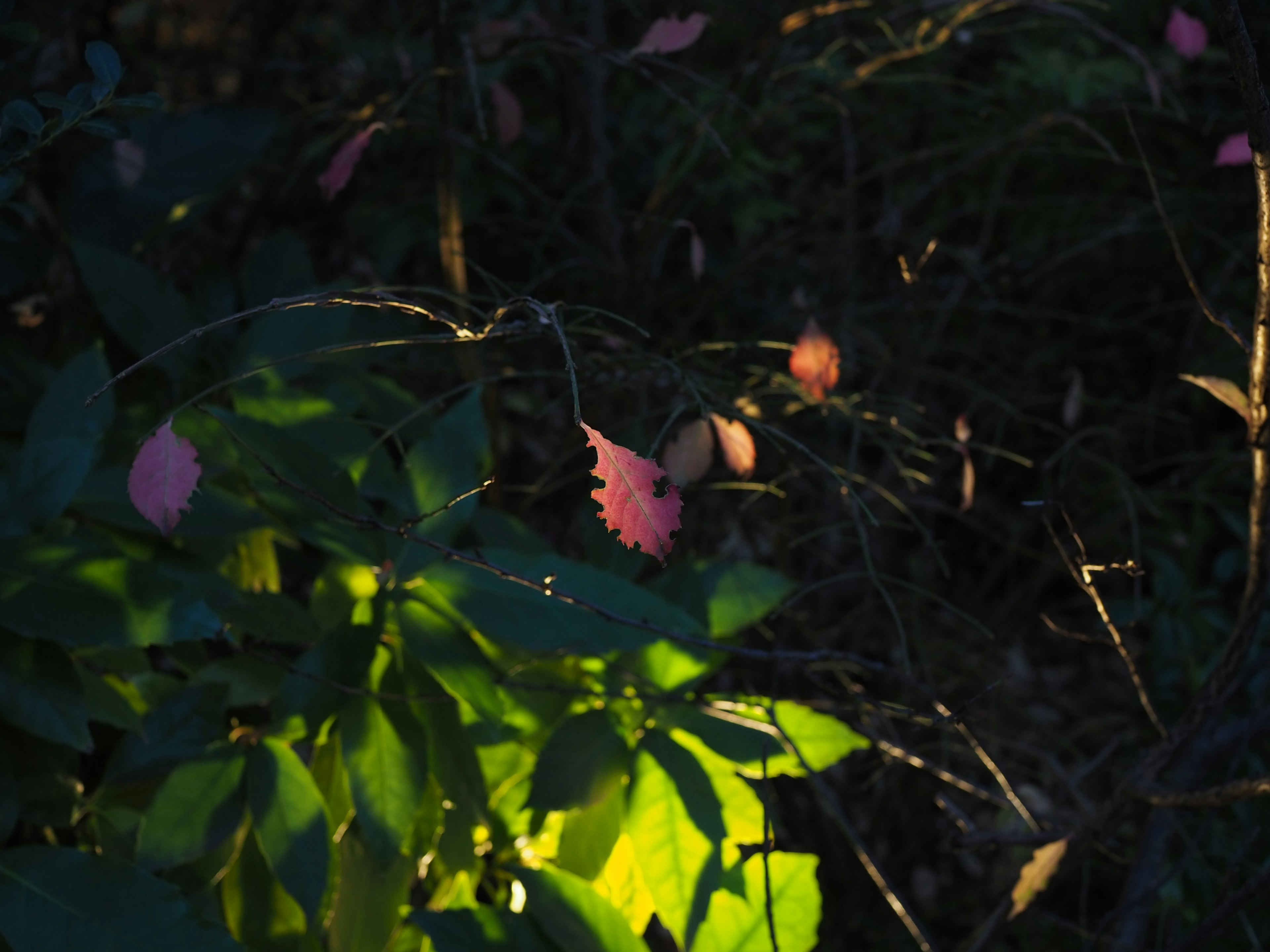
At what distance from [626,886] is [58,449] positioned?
0.87m

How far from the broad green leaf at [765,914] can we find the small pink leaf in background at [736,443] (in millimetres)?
451

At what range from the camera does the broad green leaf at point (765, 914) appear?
111 centimetres

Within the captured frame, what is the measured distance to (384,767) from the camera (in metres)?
1.06

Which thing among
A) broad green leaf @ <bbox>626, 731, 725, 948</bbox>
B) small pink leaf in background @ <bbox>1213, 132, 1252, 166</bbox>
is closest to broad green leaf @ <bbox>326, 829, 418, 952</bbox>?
broad green leaf @ <bbox>626, 731, 725, 948</bbox>

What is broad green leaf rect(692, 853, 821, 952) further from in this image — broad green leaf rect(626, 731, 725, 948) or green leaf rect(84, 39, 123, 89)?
green leaf rect(84, 39, 123, 89)

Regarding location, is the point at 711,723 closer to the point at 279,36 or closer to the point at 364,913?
→ the point at 364,913

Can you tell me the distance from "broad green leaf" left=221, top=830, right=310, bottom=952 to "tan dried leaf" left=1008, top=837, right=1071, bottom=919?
788 millimetres

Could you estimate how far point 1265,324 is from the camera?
80 cm

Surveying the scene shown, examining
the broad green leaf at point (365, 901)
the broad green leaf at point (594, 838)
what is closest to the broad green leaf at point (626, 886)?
the broad green leaf at point (594, 838)

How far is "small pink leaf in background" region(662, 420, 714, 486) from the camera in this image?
1062mm

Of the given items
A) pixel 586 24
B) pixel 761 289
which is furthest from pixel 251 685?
pixel 761 289

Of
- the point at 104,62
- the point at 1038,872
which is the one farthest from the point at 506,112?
the point at 1038,872

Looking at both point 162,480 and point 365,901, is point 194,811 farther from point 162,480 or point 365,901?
point 162,480

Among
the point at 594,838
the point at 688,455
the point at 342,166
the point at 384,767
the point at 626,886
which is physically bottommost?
the point at 626,886
